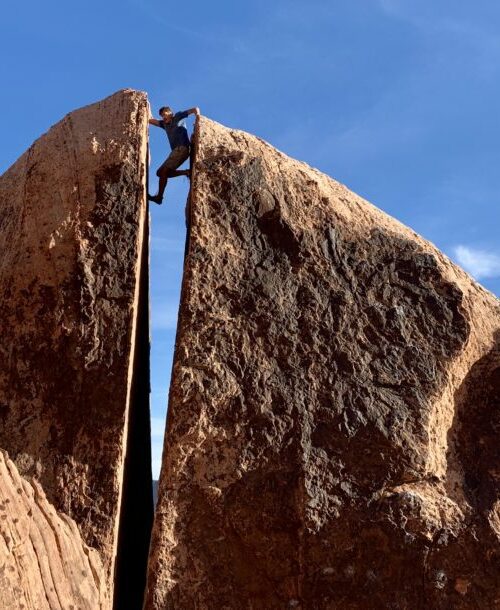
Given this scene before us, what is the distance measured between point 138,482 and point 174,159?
120 inches

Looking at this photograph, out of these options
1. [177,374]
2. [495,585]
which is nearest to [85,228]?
[177,374]

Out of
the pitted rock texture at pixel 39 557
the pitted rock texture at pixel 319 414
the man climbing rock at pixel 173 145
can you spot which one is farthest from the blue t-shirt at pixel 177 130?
the pitted rock texture at pixel 39 557

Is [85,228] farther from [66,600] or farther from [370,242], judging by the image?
[66,600]

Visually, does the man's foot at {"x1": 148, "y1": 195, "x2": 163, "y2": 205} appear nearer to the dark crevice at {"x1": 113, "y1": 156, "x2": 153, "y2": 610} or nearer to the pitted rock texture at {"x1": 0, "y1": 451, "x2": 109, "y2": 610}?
the dark crevice at {"x1": 113, "y1": 156, "x2": 153, "y2": 610}

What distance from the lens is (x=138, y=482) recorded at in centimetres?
744

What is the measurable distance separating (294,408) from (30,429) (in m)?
1.95

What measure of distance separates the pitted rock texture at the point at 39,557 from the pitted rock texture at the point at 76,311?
6.1 inches

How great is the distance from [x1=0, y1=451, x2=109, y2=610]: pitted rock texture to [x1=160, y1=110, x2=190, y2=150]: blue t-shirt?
11.8 feet

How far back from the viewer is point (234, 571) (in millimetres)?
5637

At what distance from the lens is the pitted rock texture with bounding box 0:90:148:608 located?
19.1 feet

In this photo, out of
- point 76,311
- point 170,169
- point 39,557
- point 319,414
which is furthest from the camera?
point 170,169

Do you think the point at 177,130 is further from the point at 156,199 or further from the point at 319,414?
the point at 319,414

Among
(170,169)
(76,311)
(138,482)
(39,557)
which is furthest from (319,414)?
(170,169)

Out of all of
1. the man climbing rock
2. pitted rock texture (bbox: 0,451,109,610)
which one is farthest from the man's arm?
pitted rock texture (bbox: 0,451,109,610)
